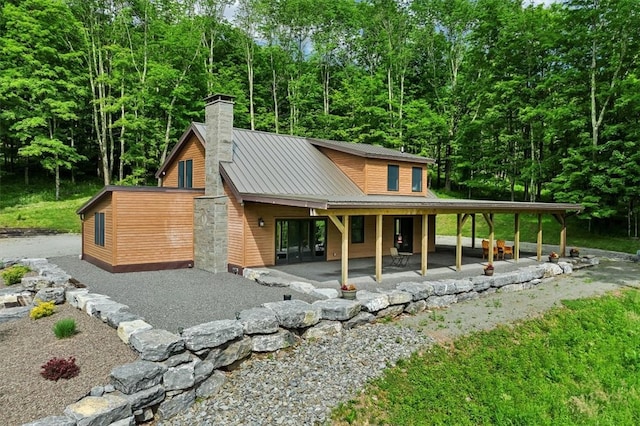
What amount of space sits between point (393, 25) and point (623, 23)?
54.8 feet

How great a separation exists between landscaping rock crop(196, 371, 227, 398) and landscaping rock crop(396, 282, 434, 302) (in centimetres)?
479

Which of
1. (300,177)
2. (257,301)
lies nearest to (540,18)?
(300,177)

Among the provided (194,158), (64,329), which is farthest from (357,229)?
(64,329)

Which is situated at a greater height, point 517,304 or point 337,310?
point 337,310

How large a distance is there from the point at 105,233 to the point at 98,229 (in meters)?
1.02

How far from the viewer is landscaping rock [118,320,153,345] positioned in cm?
620

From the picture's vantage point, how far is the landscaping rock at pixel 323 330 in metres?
7.26

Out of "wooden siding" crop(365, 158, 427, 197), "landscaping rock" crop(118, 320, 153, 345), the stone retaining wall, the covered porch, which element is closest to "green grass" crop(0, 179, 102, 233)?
the stone retaining wall

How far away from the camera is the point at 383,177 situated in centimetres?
1623

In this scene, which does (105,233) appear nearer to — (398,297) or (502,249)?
(398,297)

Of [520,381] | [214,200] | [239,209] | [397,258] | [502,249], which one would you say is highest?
[214,200]

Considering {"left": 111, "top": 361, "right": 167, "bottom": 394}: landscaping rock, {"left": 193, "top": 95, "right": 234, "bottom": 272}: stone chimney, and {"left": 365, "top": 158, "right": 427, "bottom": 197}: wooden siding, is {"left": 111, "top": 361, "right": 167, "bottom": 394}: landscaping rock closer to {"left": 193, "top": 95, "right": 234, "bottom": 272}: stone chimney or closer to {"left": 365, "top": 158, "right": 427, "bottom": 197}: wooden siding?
{"left": 193, "top": 95, "right": 234, "bottom": 272}: stone chimney

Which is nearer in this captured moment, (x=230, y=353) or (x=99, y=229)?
(x=230, y=353)

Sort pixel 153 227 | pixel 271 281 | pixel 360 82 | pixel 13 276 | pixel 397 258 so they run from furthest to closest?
pixel 360 82 → pixel 397 258 → pixel 153 227 → pixel 13 276 → pixel 271 281
